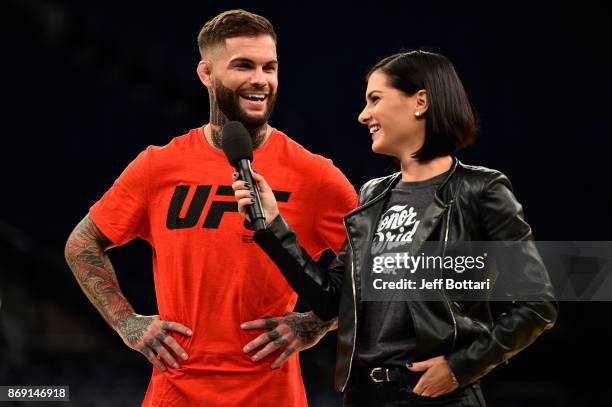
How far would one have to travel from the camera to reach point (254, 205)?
1739 mm

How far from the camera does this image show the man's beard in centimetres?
209

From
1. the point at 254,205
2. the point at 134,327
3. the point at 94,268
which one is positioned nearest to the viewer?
the point at 254,205

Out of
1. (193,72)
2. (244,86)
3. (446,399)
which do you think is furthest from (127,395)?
(446,399)

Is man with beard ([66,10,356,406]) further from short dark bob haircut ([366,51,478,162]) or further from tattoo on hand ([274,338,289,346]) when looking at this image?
short dark bob haircut ([366,51,478,162])

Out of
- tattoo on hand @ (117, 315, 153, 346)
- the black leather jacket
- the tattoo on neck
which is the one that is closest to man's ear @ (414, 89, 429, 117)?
the black leather jacket

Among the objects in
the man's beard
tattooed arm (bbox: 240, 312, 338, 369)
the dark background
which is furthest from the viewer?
the dark background

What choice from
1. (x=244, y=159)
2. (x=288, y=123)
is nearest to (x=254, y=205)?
(x=244, y=159)

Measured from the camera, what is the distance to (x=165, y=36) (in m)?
7.46

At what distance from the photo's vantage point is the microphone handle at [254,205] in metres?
1.74

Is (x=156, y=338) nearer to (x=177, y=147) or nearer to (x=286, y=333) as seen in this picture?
(x=286, y=333)

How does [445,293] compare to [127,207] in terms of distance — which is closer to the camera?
[445,293]

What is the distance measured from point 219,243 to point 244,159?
Answer: 315mm

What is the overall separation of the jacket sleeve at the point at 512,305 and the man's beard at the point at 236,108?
0.68 metres

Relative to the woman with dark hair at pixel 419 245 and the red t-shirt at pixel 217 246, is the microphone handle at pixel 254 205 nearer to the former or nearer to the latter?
the woman with dark hair at pixel 419 245
